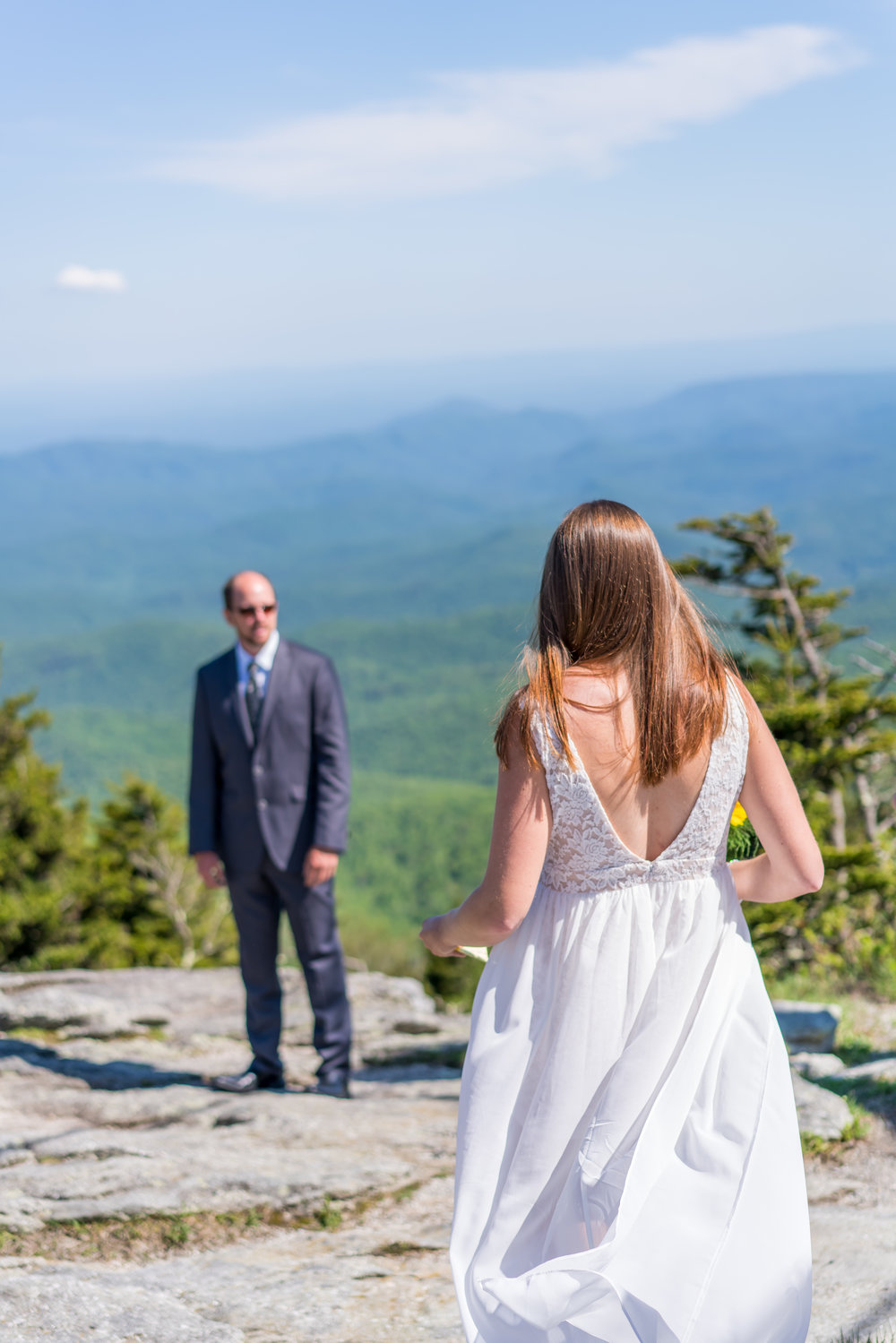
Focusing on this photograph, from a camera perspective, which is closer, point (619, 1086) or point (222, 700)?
point (619, 1086)

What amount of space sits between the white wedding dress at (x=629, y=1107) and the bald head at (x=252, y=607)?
2.67 m

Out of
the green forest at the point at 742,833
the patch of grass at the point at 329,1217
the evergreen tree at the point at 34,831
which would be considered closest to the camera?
the patch of grass at the point at 329,1217

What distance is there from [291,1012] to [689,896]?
5.71 m

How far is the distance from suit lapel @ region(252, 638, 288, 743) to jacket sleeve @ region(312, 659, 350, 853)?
162 mm

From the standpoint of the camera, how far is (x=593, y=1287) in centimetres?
211

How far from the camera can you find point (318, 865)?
191 inches

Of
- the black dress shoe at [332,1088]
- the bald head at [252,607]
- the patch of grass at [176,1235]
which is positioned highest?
the bald head at [252,607]

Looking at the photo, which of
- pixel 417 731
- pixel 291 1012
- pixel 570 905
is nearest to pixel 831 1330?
pixel 570 905

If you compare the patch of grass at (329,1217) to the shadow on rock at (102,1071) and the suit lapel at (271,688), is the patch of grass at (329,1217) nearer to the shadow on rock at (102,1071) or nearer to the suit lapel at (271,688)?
the shadow on rock at (102,1071)

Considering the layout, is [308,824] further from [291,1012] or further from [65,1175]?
[291,1012]

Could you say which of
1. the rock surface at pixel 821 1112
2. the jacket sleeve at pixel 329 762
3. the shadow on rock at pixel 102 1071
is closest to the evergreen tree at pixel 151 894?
the shadow on rock at pixel 102 1071

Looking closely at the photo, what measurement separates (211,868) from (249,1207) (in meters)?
1.61

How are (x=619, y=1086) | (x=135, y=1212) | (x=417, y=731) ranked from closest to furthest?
1. (x=619, y=1086)
2. (x=135, y=1212)
3. (x=417, y=731)

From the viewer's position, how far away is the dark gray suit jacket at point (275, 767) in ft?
16.0
